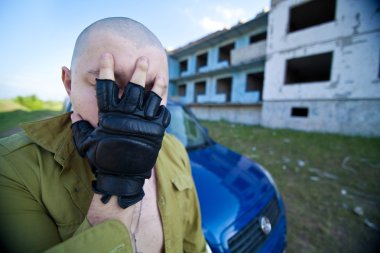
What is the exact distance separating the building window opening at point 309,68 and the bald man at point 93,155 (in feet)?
37.5

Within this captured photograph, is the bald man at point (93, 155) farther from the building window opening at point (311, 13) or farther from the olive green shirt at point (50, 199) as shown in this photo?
the building window opening at point (311, 13)

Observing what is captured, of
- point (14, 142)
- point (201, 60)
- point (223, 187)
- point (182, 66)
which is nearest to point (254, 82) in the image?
point (201, 60)

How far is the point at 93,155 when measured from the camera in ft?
2.02

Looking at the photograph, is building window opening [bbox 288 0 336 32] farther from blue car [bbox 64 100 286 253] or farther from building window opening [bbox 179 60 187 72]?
blue car [bbox 64 100 286 253]

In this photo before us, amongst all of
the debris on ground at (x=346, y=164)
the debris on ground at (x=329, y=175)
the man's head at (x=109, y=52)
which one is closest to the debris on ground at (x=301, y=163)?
the debris on ground at (x=329, y=175)

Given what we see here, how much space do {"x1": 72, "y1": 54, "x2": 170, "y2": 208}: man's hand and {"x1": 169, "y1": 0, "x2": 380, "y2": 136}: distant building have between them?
10.2 metres

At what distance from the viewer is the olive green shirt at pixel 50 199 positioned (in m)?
0.55

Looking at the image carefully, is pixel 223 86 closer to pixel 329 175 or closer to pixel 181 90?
pixel 181 90

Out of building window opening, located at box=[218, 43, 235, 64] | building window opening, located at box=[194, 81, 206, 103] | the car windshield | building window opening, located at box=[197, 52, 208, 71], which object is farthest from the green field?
building window opening, located at box=[197, 52, 208, 71]

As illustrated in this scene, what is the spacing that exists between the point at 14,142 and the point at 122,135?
1.51 ft

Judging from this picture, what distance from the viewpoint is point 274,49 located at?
33.6 ft

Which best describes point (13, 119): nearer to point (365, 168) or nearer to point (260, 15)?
point (365, 168)

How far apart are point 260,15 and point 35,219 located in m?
13.5

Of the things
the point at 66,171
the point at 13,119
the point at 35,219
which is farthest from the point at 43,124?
the point at 35,219
